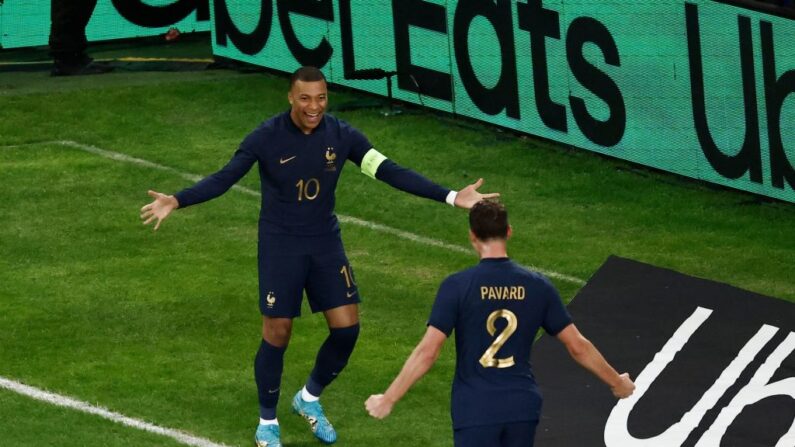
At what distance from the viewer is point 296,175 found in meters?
9.95

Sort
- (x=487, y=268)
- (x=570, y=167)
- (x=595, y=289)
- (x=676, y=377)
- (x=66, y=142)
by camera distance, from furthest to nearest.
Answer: (x=66, y=142), (x=570, y=167), (x=595, y=289), (x=676, y=377), (x=487, y=268)

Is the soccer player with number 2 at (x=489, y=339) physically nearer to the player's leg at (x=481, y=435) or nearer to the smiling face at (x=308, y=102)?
the player's leg at (x=481, y=435)

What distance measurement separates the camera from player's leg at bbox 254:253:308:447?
1006 centimetres

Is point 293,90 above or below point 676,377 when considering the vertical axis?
above

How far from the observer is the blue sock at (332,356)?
406 inches

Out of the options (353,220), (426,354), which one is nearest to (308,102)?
(426,354)

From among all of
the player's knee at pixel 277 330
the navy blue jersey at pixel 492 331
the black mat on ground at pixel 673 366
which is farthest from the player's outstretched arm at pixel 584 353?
the player's knee at pixel 277 330

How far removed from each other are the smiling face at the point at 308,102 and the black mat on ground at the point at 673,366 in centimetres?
223

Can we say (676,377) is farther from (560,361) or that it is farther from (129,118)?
(129,118)

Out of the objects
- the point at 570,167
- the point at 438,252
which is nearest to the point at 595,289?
the point at 438,252

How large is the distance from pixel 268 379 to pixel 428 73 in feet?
30.6

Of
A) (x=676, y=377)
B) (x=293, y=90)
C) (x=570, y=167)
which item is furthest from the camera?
(x=570, y=167)

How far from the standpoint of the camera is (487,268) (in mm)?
7816

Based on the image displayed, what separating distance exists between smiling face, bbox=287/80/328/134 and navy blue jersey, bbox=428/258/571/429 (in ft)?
7.49
